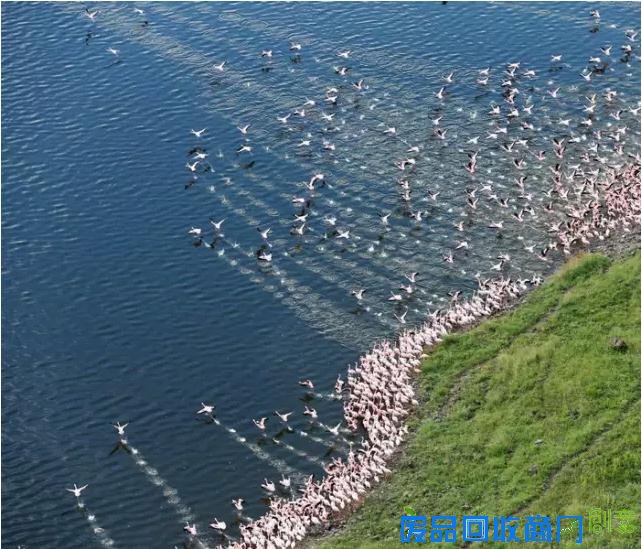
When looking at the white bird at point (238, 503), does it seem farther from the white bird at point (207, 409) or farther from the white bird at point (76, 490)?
the white bird at point (76, 490)

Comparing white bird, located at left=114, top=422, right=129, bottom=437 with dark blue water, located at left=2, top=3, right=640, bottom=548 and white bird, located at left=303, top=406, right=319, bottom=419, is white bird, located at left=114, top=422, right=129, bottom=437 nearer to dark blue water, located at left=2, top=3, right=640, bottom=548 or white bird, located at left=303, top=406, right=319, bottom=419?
dark blue water, located at left=2, top=3, right=640, bottom=548

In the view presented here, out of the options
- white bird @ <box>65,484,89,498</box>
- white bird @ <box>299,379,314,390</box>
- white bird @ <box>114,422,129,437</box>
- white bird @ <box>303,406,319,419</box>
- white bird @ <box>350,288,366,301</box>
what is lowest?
white bird @ <box>65,484,89,498</box>

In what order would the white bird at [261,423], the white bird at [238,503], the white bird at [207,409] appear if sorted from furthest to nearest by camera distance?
the white bird at [207,409], the white bird at [261,423], the white bird at [238,503]

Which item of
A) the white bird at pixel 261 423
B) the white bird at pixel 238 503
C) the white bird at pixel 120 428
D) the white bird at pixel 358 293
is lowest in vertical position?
the white bird at pixel 238 503

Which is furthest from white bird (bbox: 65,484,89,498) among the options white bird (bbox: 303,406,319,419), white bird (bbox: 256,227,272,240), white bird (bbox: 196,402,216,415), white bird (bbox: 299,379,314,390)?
white bird (bbox: 256,227,272,240)

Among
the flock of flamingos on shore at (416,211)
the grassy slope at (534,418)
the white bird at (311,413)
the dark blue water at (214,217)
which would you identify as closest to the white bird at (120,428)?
the flock of flamingos on shore at (416,211)

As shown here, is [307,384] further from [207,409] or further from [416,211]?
[416,211]

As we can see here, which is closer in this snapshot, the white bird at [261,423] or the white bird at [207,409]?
the white bird at [261,423]
